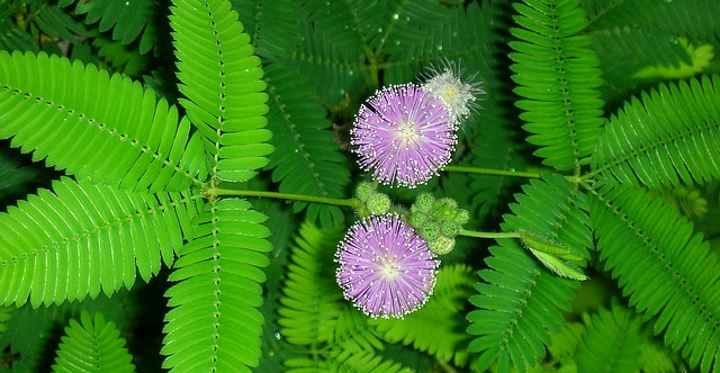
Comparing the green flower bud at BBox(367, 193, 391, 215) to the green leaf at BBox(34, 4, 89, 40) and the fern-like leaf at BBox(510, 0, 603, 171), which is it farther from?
the green leaf at BBox(34, 4, 89, 40)

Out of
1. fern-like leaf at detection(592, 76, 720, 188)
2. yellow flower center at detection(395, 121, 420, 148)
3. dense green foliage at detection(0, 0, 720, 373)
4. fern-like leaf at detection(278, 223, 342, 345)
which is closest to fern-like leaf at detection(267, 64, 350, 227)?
dense green foliage at detection(0, 0, 720, 373)

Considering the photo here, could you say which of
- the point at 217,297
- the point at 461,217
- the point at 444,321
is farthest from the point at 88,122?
the point at 444,321

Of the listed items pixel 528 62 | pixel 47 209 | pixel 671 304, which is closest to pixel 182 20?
pixel 47 209

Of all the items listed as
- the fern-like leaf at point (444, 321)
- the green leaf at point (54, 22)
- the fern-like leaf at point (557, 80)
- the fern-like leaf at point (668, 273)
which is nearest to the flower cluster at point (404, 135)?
the fern-like leaf at point (557, 80)

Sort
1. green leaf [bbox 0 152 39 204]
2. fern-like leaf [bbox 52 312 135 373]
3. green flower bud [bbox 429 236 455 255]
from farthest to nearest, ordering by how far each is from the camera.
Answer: green leaf [bbox 0 152 39 204] < fern-like leaf [bbox 52 312 135 373] < green flower bud [bbox 429 236 455 255]

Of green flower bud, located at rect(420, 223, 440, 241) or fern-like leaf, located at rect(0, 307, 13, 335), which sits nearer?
green flower bud, located at rect(420, 223, 440, 241)

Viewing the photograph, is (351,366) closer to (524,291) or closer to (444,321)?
(444,321)
